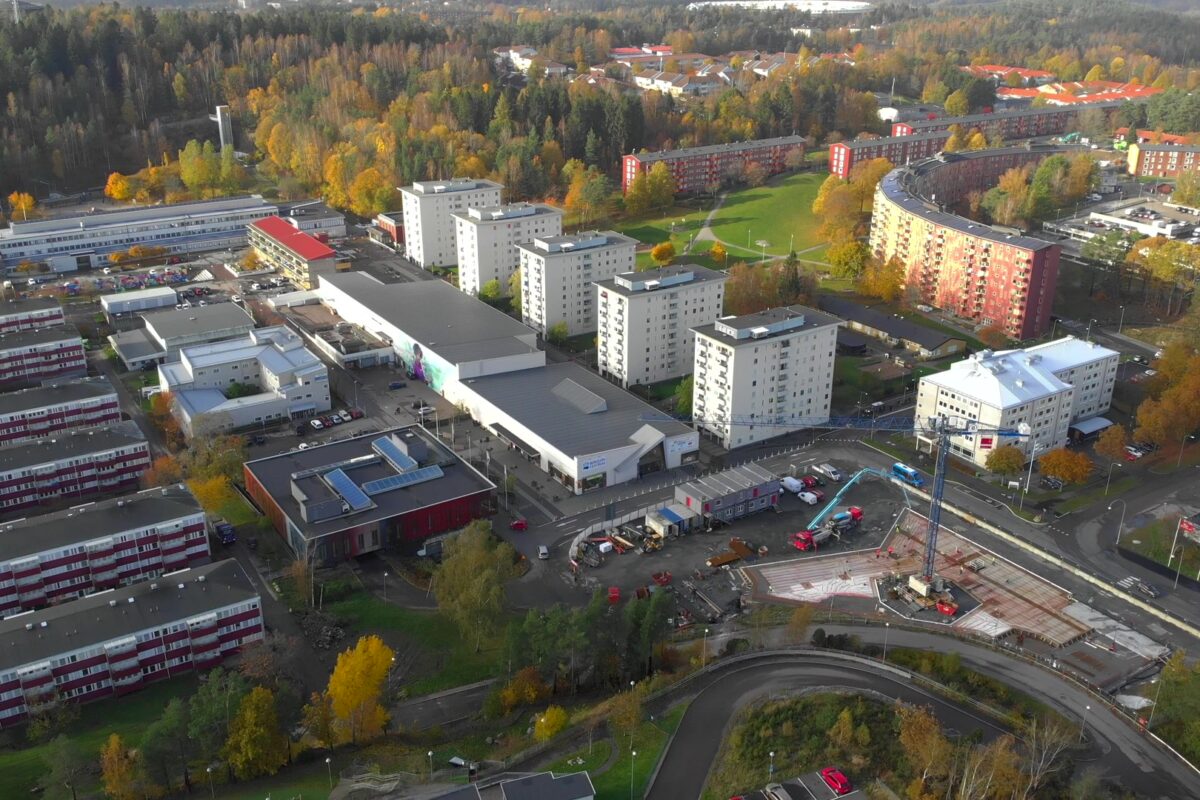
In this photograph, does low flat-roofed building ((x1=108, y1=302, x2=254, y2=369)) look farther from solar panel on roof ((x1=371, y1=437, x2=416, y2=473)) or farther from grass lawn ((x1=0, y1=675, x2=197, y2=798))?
grass lawn ((x1=0, y1=675, x2=197, y2=798))

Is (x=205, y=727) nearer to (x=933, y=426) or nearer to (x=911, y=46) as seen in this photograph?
(x=933, y=426)

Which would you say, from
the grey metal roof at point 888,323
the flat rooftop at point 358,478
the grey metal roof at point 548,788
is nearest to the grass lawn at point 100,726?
the flat rooftop at point 358,478

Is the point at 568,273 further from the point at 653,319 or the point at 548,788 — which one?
the point at 548,788

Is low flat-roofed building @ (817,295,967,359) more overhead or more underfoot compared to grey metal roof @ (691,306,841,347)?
more underfoot

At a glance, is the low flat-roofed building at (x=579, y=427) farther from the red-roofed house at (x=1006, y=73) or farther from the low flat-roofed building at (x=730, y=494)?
the red-roofed house at (x=1006, y=73)

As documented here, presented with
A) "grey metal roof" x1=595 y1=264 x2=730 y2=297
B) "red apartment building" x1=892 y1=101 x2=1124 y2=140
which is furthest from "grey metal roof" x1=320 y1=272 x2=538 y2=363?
"red apartment building" x1=892 y1=101 x2=1124 y2=140

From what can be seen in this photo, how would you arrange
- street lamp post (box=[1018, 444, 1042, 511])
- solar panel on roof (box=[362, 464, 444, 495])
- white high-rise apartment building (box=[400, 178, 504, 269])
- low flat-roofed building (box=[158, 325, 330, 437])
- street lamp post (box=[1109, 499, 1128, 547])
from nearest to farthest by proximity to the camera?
street lamp post (box=[1109, 499, 1128, 547]), solar panel on roof (box=[362, 464, 444, 495]), street lamp post (box=[1018, 444, 1042, 511]), low flat-roofed building (box=[158, 325, 330, 437]), white high-rise apartment building (box=[400, 178, 504, 269])

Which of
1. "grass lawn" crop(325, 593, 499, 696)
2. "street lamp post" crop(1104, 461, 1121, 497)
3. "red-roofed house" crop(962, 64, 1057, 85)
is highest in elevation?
"red-roofed house" crop(962, 64, 1057, 85)
